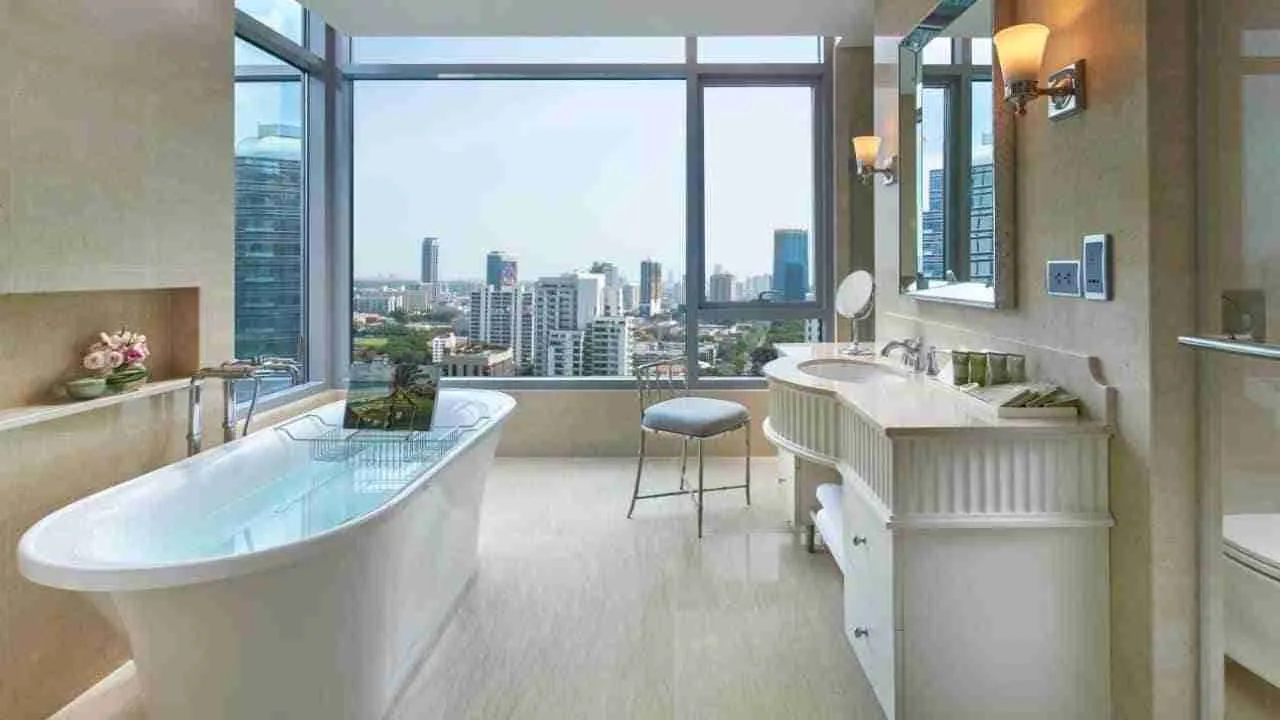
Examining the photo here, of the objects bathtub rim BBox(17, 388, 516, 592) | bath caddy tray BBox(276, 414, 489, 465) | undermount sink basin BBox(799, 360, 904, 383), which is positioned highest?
undermount sink basin BBox(799, 360, 904, 383)

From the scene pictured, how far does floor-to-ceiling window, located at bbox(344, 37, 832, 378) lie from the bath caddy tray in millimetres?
1919

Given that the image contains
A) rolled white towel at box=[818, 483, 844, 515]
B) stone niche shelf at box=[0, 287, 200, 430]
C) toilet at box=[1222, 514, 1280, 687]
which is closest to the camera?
toilet at box=[1222, 514, 1280, 687]

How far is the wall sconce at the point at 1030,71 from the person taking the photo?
72.8 inches

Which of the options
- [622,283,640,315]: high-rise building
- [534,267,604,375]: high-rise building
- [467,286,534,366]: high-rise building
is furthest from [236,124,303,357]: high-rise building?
[622,283,640,315]: high-rise building

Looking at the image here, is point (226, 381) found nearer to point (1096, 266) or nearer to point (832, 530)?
point (832, 530)

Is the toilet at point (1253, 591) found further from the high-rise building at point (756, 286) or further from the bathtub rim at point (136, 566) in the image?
the high-rise building at point (756, 286)

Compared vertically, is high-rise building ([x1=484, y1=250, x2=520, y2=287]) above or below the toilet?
above

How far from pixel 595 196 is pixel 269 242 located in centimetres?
208

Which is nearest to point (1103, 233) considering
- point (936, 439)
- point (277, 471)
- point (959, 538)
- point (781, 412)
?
point (936, 439)

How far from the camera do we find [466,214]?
197 inches

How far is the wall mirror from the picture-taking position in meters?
2.19

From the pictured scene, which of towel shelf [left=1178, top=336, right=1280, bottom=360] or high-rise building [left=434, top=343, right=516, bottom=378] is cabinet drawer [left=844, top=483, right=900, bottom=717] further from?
high-rise building [left=434, top=343, right=516, bottom=378]

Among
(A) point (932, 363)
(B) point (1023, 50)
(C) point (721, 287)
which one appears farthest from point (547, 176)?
(B) point (1023, 50)

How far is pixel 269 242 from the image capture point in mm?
4055
